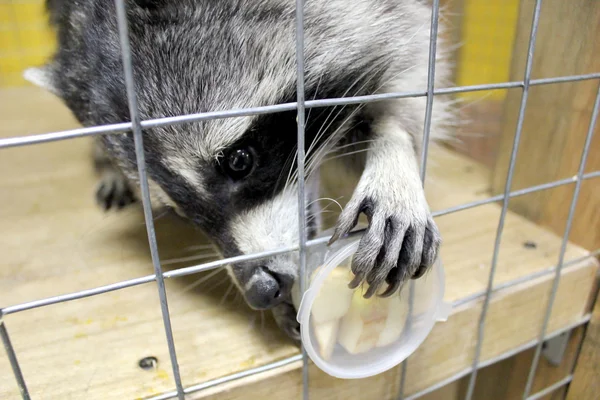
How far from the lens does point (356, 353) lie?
708 mm

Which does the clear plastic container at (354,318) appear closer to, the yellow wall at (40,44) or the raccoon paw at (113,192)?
the raccoon paw at (113,192)

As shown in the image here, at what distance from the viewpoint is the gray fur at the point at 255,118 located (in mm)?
749

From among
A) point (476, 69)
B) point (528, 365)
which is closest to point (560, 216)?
point (528, 365)

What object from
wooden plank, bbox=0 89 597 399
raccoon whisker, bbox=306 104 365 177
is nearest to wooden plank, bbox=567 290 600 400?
wooden plank, bbox=0 89 597 399

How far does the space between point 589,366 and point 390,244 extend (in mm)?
681

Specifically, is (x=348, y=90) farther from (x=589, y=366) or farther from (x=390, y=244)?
(x=589, y=366)

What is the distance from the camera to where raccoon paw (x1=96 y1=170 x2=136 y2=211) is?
1371 millimetres

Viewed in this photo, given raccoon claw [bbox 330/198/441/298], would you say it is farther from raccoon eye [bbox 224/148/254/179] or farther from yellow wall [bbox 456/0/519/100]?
yellow wall [bbox 456/0/519/100]

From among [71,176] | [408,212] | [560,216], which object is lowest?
[71,176]

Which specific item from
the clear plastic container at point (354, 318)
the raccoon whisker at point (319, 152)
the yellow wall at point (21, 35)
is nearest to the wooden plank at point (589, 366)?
the clear plastic container at point (354, 318)

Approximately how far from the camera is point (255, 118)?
2.51 feet

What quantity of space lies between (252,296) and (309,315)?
0.12 meters

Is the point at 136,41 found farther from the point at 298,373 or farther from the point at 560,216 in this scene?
the point at 560,216

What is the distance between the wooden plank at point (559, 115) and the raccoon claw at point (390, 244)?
1.53 feet
